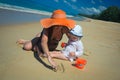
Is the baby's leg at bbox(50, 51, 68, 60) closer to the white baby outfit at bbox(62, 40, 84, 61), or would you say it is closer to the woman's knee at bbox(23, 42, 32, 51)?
the white baby outfit at bbox(62, 40, 84, 61)

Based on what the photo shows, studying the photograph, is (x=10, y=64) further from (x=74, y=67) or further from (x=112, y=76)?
(x=112, y=76)

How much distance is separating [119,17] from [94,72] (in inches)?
2029

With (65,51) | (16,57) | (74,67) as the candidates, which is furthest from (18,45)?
(74,67)

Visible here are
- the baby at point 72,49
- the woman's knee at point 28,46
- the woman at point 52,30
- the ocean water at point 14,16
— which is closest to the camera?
the woman at point 52,30

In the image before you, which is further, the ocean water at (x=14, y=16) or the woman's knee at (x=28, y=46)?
the ocean water at (x=14, y=16)

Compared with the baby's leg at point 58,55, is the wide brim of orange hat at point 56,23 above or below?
above

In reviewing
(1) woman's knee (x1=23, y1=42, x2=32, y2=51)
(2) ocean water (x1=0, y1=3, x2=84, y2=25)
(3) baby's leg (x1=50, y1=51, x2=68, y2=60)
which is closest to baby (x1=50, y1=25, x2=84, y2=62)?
(3) baby's leg (x1=50, y1=51, x2=68, y2=60)

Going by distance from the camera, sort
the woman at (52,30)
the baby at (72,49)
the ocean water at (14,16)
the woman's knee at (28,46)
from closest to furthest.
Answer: the woman at (52,30)
the baby at (72,49)
the woman's knee at (28,46)
the ocean water at (14,16)

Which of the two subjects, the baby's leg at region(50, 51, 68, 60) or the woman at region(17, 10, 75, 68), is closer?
the woman at region(17, 10, 75, 68)

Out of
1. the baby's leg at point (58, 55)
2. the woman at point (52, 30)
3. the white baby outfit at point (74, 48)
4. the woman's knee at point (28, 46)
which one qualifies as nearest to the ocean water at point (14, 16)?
the woman's knee at point (28, 46)

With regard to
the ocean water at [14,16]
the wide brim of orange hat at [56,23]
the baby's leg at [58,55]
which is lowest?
the baby's leg at [58,55]

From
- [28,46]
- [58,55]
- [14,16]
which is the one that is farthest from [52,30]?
[14,16]

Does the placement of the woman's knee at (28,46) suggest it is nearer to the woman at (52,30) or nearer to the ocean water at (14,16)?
the woman at (52,30)

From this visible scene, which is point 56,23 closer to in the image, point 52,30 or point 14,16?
point 52,30
